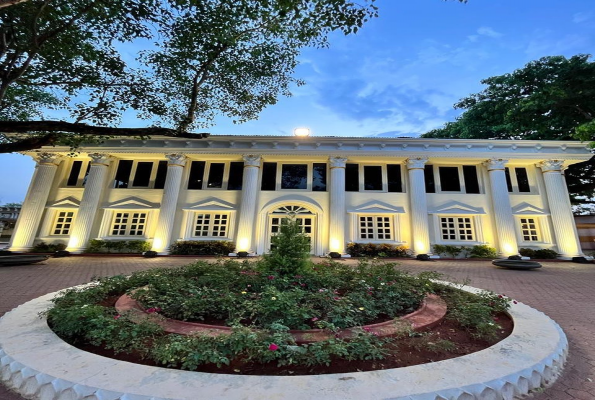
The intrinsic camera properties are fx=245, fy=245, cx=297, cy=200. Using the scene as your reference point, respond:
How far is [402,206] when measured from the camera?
14328mm

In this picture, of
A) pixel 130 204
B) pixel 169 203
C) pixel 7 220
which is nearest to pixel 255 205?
pixel 169 203

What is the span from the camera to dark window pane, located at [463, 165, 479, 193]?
48.4 feet

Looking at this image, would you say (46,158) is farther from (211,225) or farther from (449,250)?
(449,250)

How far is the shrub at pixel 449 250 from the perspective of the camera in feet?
44.3

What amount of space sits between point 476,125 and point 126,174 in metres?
26.0

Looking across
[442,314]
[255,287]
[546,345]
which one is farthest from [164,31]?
[546,345]

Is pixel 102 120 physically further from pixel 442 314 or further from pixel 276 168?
pixel 442 314

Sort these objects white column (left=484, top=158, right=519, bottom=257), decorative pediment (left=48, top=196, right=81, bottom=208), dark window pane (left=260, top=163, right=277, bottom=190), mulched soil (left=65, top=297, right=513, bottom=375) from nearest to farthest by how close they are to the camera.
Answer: mulched soil (left=65, top=297, right=513, bottom=375) → white column (left=484, top=158, right=519, bottom=257) → decorative pediment (left=48, top=196, right=81, bottom=208) → dark window pane (left=260, top=163, right=277, bottom=190)

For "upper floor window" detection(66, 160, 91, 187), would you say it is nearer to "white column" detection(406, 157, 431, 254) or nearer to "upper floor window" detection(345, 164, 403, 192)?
"upper floor window" detection(345, 164, 403, 192)

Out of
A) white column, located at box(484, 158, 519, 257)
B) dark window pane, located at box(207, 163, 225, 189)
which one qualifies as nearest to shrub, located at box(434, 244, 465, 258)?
white column, located at box(484, 158, 519, 257)

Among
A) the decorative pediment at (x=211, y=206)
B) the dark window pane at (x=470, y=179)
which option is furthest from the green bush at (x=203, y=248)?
the dark window pane at (x=470, y=179)

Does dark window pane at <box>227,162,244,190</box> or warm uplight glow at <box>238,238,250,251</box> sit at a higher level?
dark window pane at <box>227,162,244,190</box>

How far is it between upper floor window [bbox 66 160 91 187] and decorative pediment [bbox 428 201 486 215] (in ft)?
69.4

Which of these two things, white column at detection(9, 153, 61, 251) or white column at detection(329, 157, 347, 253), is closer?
white column at detection(9, 153, 61, 251)
